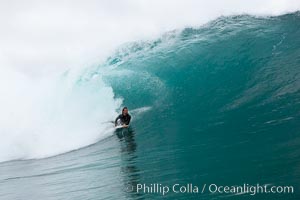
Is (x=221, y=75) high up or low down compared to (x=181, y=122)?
up

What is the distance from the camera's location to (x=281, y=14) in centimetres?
1989

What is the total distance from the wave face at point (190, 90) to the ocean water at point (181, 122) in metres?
0.05

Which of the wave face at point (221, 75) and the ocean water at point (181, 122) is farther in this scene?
the wave face at point (221, 75)

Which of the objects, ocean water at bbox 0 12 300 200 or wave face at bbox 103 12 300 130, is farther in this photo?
wave face at bbox 103 12 300 130

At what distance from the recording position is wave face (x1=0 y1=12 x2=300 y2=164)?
12227 millimetres

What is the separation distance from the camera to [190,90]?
1677cm

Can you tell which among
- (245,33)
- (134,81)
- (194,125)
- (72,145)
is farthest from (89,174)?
(245,33)

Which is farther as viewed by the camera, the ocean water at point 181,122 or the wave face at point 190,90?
the wave face at point 190,90

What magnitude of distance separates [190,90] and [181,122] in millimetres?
3189

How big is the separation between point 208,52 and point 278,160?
38.4 ft

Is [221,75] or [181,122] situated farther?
[221,75]

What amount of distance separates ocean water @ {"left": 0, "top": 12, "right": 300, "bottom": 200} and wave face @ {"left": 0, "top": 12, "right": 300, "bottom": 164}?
0.05m

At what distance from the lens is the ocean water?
7652 millimetres

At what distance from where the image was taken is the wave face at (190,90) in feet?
40.1
